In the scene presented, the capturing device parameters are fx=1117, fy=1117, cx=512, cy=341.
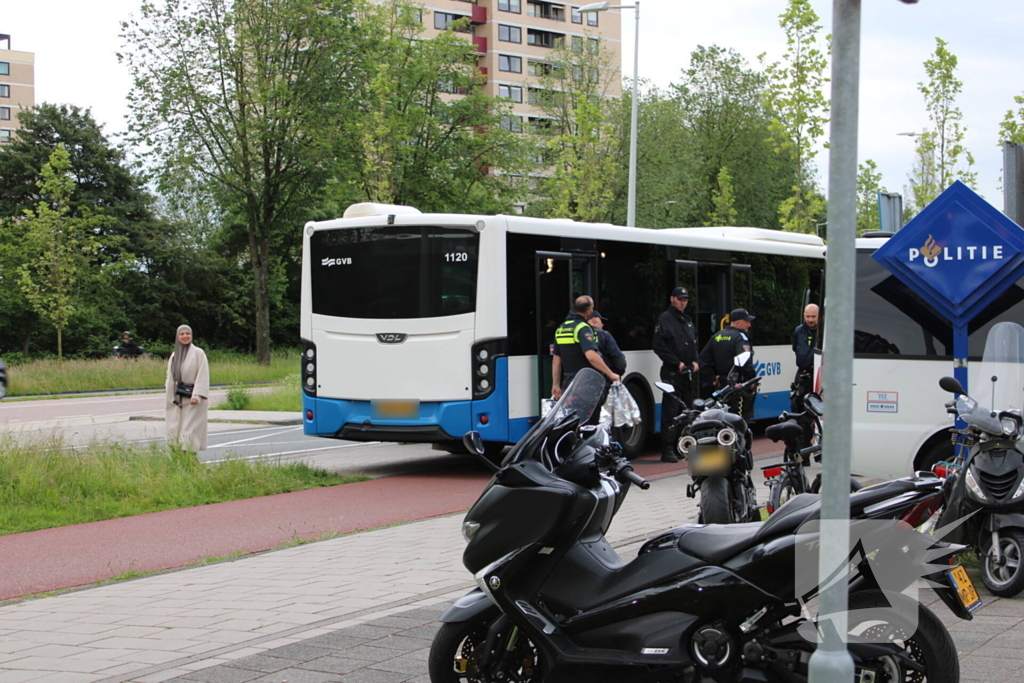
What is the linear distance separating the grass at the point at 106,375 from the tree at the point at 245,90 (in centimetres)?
280

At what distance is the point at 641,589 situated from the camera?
4.28 m

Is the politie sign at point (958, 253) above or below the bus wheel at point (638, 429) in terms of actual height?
above

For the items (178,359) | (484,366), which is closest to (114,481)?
(178,359)

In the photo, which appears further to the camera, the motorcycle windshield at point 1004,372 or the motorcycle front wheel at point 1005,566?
the motorcycle windshield at point 1004,372

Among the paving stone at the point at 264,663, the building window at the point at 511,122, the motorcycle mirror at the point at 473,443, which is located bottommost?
the paving stone at the point at 264,663

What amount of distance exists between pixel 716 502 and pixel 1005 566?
1675 millimetres

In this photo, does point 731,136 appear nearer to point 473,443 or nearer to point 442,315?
point 442,315

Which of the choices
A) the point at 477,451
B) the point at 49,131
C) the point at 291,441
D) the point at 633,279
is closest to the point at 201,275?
the point at 49,131

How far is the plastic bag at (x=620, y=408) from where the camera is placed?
1264cm

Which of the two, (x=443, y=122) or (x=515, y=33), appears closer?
(x=443, y=122)

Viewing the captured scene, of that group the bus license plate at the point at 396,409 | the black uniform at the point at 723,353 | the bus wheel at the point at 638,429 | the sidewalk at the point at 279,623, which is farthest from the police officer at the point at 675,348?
the sidewalk at the point at 279,623

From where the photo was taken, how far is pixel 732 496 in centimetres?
714

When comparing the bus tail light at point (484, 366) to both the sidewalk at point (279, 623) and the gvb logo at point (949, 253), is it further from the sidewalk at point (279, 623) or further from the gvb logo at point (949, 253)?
the gvb logo at point (949, 253)

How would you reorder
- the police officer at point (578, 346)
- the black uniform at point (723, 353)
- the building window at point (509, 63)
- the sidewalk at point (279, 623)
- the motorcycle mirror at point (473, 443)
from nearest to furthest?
the motorcycle mirror at point (473, 443) < the sidewalk at point (279, 623) < the police officer at point (578, 346) < the black uniform at point (723, 353) < the building window at point (509, 63)
